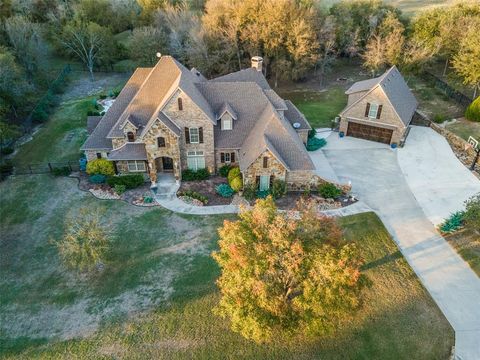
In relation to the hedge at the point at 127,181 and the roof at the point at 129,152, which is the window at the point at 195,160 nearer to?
the roof at the point at 129,152

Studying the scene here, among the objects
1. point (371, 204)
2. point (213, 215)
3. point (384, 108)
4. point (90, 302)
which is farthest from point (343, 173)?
point (90, 302)

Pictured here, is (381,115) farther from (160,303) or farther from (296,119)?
(160,303)

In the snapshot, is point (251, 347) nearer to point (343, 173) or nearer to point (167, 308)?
point (167, 308)

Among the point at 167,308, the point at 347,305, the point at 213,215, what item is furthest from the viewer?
the point at 213,215

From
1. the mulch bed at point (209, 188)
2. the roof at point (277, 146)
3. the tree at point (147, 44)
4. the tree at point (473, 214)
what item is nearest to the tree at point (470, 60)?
the tree at point (473, 214)

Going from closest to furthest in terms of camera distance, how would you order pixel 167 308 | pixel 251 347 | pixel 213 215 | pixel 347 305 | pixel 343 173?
pixel 347 305 → pixel 251 347 → pixel 167 308 → pixel 213 215 → pixel 343 173
